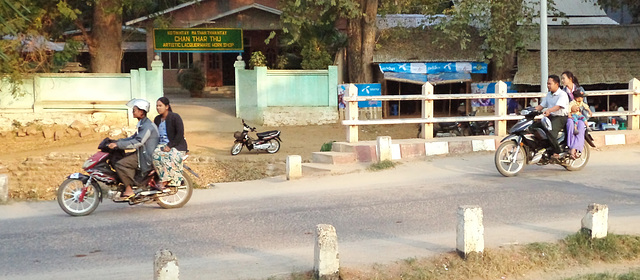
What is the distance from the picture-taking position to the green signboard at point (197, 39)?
28953 millimetres

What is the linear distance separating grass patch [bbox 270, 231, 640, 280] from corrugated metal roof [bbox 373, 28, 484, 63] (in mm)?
18667

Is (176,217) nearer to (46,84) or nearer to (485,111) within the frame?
(46,84)

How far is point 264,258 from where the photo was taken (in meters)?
7.19

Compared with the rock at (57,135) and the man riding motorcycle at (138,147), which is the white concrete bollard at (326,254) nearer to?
the man riding motorcycle at (138,147)

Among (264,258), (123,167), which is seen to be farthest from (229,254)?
(123,167)


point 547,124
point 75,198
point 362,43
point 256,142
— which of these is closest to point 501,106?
point 547,124

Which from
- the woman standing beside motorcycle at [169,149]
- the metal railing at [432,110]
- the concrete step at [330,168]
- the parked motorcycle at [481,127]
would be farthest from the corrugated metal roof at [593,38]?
the woman standing beside motorcycle at [169,149]

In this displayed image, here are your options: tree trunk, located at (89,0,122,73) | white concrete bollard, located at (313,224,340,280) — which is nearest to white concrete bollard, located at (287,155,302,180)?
white concrete bollard, located at (313,224,340,280)

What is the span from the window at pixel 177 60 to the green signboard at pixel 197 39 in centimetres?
821

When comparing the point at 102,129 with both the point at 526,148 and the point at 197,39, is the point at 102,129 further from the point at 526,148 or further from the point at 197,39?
the point at 526,148

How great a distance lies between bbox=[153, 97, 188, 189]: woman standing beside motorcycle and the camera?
9636mm

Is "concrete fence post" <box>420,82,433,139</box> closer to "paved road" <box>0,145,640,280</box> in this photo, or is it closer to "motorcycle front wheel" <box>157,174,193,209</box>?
"paved road" <box>0,145,640,280</box>

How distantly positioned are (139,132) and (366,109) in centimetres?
1697

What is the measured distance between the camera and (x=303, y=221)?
9.02 m
